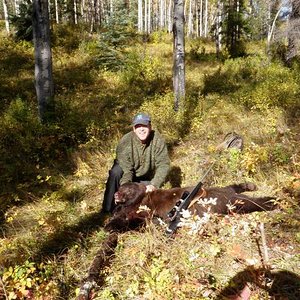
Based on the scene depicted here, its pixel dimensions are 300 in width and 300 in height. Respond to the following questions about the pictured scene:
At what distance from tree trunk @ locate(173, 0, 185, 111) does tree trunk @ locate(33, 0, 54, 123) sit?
10.9 ft

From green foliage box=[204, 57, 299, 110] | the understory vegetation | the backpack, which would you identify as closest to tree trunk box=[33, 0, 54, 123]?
the understory vegetation

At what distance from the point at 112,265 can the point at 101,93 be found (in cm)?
942

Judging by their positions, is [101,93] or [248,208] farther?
[101,93]

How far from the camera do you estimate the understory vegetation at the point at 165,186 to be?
3.09 meters

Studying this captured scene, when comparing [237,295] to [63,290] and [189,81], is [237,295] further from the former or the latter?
[189,81]

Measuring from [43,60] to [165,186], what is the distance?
4.87m

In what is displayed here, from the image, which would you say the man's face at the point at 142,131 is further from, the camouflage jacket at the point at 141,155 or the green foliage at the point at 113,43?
the green foliage at the point at 113,43

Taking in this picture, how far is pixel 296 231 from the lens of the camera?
3.60 meters

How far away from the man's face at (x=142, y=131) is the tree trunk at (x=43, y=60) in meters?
4.01

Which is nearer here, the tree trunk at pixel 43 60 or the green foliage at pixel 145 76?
the tree trunk at pixel 43 60

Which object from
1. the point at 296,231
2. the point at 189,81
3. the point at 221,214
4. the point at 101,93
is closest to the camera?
the point at 296,231

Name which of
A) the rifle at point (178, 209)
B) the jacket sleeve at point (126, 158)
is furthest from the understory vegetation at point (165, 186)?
the jacket sleeve at point (126, 158)

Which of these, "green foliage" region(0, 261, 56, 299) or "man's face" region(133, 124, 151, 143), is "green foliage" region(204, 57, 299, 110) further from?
"green foliage" region(0, 261, 56, 299)

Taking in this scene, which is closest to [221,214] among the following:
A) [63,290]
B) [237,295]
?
[237,295]
